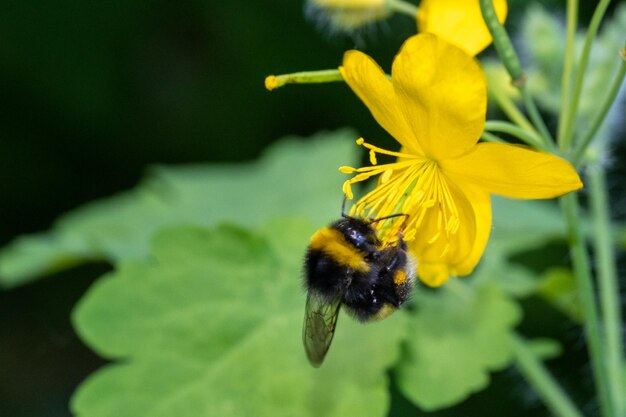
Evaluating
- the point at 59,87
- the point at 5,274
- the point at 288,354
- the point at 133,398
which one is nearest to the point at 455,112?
the point at 288,354

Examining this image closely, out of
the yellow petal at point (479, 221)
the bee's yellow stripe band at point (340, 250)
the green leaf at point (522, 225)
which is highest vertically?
the yellow petal at point (479, 221)

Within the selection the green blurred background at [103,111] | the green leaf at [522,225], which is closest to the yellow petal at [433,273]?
the green leaf at [522,225]

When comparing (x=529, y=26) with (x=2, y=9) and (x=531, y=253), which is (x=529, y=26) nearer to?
(x=531, y=253)

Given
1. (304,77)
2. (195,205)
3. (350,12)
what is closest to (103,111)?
(195,205)

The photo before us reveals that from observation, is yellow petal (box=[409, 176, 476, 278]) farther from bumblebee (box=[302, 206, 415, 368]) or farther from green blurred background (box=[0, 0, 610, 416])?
green blurred background (box=[0, 0, 610, 416])

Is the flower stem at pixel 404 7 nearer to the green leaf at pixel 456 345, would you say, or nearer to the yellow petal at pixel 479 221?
the yellow petal at pixel 479 221

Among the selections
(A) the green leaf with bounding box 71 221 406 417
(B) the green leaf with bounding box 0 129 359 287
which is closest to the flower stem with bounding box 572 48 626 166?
(A) the green leaf with bounding box 71 221 406 417

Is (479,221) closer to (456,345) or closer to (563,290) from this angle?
(456,345)
